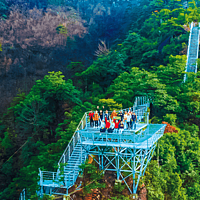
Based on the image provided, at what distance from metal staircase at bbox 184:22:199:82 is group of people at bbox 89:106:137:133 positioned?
1587 cm

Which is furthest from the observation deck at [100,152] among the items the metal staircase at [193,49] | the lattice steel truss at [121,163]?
the metal staircase at [193,49]

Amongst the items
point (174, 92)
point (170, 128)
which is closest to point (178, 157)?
point (170, 128)

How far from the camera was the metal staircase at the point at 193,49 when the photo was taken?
34569mm

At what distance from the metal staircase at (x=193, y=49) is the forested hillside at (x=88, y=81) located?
960 mm

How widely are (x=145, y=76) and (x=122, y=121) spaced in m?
12.6

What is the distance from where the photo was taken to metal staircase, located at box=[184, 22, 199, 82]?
113ft

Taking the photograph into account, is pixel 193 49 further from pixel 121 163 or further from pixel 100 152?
pixel 100 152

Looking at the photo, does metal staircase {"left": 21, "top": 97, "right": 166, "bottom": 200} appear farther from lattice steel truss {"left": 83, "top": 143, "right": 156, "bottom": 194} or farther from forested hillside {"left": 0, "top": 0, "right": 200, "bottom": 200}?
forested hillside {"left": 0, "top": 0, "right": 200, "bottom": 200}

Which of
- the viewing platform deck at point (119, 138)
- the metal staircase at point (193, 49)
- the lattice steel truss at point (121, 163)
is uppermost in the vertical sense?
the metal staircase at point (193, 49)

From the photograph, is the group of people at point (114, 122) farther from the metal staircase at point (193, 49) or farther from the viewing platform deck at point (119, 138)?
the metal staircase at point (193, 49)

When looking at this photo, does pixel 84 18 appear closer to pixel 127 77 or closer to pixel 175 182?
pixel 127 77

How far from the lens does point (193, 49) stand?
123ft

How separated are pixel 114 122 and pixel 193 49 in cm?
2356

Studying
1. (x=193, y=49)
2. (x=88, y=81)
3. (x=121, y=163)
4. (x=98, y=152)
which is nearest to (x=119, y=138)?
(x=98, y=152)
